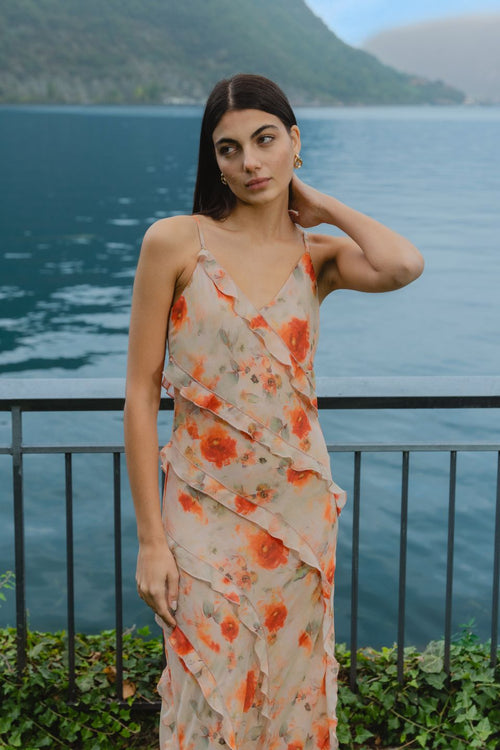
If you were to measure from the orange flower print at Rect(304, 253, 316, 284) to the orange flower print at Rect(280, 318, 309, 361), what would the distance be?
3.9 inches

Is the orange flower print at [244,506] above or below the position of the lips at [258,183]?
below

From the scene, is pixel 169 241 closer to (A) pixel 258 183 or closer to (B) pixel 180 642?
(A) pixel 258 183

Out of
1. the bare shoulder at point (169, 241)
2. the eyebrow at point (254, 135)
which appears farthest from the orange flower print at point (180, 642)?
the eyebrow at point (254, 135)

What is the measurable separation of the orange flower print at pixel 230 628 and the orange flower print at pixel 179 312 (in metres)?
0.50

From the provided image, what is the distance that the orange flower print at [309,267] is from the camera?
180cm

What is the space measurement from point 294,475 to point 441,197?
41.4m

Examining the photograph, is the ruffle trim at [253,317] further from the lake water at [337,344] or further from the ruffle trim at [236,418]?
the lake water at [337,344]

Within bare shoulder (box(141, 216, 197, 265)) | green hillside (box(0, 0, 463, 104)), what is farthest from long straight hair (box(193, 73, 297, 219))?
green hillside (box(0, 0, 463, 104))

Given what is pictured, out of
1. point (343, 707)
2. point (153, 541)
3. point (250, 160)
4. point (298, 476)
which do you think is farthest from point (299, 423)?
point (343, 707)

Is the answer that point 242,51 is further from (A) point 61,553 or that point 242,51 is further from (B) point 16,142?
(A) point 61,553

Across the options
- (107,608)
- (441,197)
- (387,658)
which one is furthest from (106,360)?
(441,197)

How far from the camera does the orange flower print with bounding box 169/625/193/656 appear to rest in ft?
5.37

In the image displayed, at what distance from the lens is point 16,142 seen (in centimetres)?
6719

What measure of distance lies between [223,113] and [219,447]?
574 mm
